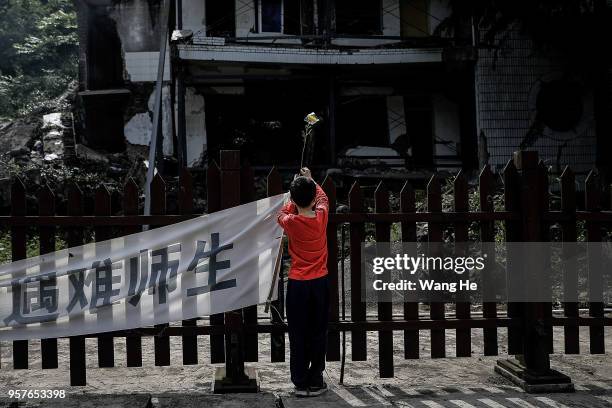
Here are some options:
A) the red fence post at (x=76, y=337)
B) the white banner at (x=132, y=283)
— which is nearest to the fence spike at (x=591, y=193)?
the white banner at (x=132, y=283)

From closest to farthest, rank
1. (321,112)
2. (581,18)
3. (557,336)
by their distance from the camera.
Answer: (557,336)
(581,18)
(321,112)

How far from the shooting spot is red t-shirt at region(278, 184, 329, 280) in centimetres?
436

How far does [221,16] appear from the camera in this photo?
683 inches

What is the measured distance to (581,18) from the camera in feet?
48.2

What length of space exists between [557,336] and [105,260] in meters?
5.01

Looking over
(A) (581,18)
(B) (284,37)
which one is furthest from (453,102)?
(B) (284,37)

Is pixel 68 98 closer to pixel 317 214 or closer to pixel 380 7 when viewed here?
pixel 380 7

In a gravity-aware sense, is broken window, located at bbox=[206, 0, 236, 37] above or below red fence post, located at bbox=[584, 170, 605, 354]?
above

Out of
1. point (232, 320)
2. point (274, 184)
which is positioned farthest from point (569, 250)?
point (232, 320)

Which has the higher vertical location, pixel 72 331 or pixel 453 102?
pixel 453 102

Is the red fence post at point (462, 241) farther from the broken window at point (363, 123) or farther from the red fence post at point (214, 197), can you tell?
the broken window at point (363, 123)

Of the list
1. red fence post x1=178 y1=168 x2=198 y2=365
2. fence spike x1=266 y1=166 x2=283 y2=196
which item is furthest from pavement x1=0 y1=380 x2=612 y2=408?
fence spike x1=266 y1=166 x2=283 y2=196

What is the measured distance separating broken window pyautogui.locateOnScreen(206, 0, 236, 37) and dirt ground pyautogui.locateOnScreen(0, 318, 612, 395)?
42.6ft

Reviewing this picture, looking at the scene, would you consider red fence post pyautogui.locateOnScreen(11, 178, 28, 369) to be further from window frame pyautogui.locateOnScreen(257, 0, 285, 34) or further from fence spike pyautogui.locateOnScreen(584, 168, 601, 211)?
window frame pyautogui.locateOnScreen(257, 0, 285, 34)
